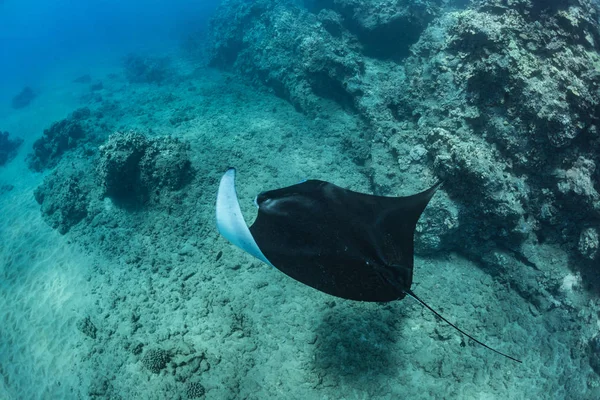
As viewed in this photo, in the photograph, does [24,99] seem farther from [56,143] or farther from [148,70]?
[56,143]

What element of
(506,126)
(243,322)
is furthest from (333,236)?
(506,126)

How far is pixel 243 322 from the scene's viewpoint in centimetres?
428

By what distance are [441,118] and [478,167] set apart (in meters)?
1.82

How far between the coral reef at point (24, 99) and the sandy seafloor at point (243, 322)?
2149cm

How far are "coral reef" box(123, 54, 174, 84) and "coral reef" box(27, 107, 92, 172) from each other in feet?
22.3

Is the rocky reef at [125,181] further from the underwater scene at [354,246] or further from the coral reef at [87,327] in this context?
the coral reef at [87,327]

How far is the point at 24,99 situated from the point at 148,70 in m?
11.9

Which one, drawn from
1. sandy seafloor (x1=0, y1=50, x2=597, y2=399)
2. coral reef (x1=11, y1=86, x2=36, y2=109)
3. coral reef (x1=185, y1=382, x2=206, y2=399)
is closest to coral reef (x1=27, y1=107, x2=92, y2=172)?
sandy seafloor (x1=0, y1=50, x2=597, y2=399)

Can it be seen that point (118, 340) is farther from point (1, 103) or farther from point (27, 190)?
point (1, 103)

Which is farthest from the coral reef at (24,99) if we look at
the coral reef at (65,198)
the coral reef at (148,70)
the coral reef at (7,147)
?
the coral reef at (65,198)

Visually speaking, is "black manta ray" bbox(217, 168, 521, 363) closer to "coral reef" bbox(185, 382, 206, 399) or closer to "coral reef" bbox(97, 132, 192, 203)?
"coral reef" bbox(185, 382, 206, 399)

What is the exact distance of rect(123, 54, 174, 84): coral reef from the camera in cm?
1817

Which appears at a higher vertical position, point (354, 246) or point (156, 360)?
point (354, 246)

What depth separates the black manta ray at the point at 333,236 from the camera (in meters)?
2.51
